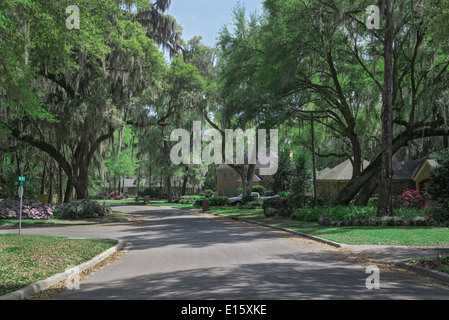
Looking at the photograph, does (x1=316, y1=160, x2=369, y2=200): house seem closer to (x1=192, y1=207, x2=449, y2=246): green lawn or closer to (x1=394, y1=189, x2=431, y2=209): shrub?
(x1=394, y1=189, x2=431, y2=209): shrub

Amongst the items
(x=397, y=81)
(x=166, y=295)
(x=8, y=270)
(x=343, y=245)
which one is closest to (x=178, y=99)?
(x=397, y=81)

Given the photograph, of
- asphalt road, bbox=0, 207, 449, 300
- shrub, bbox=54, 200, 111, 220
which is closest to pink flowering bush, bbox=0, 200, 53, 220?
shrub, bbox=54, 200, 111, 220

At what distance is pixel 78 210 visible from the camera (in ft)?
79.3

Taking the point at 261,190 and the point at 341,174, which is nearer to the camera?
the point at 341,174

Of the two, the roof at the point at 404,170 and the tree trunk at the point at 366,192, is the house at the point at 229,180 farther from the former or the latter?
the tree trunk at the point at 366,192

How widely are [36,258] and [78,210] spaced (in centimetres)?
1537

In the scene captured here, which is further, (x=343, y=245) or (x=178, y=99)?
(x=178, y=99)

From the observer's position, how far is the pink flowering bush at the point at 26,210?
22984 mm

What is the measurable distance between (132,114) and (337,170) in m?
25.0

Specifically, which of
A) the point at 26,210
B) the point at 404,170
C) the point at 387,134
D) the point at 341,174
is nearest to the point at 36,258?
the point at 26,210

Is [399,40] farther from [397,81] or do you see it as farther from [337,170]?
[337,170]

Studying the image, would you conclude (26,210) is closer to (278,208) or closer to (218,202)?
(278,208)

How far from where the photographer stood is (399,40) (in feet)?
70.9

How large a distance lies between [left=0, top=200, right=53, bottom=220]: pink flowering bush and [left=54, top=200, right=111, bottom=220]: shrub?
60cm
